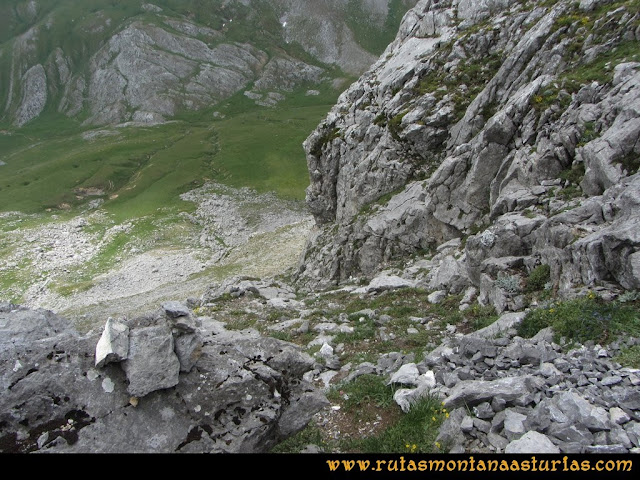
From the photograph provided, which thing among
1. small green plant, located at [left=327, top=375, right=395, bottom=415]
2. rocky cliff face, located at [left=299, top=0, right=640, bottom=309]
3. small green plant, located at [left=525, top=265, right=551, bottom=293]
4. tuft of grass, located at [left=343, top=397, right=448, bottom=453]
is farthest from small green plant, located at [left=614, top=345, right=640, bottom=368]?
small green plant, located at [left=525, top=265, right=551, bottom=293]

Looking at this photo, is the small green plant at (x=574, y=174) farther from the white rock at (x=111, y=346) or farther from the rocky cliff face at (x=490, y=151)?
the white rock at (x=111, y=346)

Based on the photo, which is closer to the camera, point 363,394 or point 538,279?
point 363,394

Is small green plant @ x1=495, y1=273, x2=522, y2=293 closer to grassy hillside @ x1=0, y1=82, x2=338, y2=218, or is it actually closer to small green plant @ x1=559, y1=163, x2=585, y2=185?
small green plant @ x1=559, y1=163, x2=585, y2=185

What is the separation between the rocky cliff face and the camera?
53.2 ft

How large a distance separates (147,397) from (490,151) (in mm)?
24881

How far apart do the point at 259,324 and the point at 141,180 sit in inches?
4476

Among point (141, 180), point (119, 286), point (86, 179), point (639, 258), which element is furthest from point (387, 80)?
point (86, 179)

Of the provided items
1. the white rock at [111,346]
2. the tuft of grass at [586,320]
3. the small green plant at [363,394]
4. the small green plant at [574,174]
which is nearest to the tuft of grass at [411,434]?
the small green plant at [363,394]

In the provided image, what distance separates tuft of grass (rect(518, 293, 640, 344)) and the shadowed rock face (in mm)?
7440

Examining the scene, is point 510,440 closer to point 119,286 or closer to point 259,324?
point 259,324

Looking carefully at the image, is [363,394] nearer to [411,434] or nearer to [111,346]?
[411,434]

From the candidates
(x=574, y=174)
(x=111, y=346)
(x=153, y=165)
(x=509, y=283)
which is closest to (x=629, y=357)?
(x=509, y=283)

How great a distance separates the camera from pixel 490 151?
84.3ft

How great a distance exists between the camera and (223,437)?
786cm
